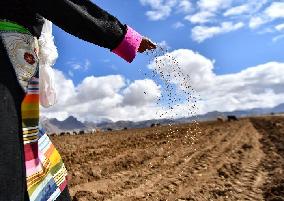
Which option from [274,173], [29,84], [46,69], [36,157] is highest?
[46,69]

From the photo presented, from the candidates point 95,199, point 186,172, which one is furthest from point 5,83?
point 186,172

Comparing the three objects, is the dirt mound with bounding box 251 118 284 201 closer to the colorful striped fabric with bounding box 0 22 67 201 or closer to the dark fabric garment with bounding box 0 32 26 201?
the colorful striped fabric with bounding box 0 22 67 201

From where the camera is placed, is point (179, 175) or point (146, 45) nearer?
point (146, 45)

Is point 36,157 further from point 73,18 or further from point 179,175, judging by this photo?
point 179,175

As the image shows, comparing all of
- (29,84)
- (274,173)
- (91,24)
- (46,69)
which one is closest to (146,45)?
(91,24)

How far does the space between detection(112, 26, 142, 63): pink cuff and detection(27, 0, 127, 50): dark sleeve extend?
0.02 meters

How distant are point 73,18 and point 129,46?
331 millimetres

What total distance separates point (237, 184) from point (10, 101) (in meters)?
5.91

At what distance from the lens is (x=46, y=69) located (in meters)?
2.47

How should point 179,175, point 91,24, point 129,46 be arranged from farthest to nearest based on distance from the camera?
point 179,175 → point 129,46 → point 91,24

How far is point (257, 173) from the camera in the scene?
8.80 m

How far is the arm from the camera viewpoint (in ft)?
7.23

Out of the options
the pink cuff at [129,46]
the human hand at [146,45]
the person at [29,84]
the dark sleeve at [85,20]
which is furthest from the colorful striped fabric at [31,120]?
the human hand at [146,45]

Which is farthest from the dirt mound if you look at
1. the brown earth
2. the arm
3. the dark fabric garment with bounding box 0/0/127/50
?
the dark fabric garment with bounding box 0/0/127/50
